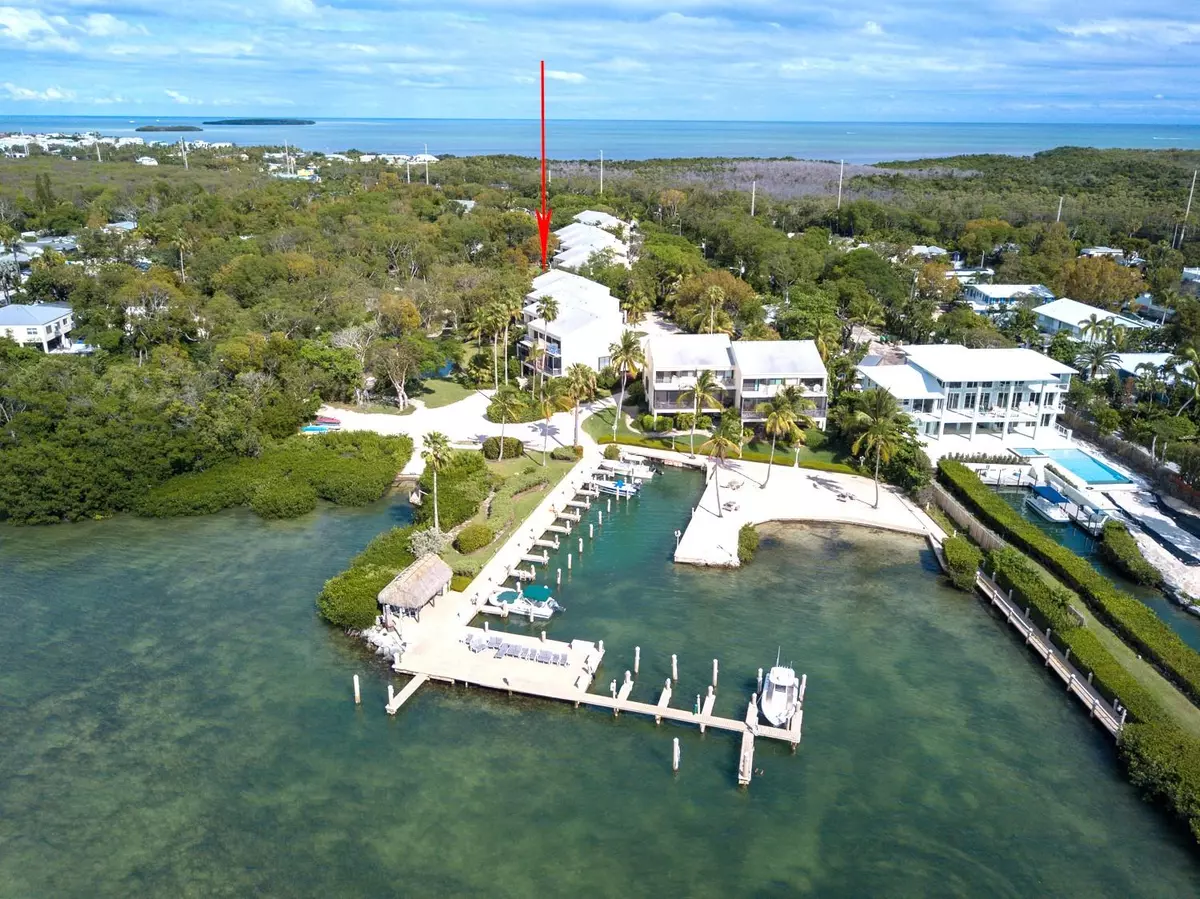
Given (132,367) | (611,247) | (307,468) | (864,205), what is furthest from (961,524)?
(864,205)

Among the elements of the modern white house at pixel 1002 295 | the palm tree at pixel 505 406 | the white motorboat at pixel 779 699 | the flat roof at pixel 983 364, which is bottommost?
the white motorboat at pixel 779 699

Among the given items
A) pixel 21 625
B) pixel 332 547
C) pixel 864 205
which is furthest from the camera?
pixel 864 205

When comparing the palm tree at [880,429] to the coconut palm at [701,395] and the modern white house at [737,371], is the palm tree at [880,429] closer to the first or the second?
the modern white house at [737,371]

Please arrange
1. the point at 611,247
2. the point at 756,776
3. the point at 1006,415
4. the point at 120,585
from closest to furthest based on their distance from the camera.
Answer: the point at 756,776 < the point at 120,585 < the point at 1006,415 < the point at 611,247

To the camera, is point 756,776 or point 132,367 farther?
point 132,367

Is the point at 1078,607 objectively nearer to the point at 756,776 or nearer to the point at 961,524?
the point at 961,524

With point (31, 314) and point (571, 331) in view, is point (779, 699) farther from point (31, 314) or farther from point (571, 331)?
point (31, 314)

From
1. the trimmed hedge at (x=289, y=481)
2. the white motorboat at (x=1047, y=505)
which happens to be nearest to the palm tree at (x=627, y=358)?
the trimmed hedge at (x=289, y=481)
